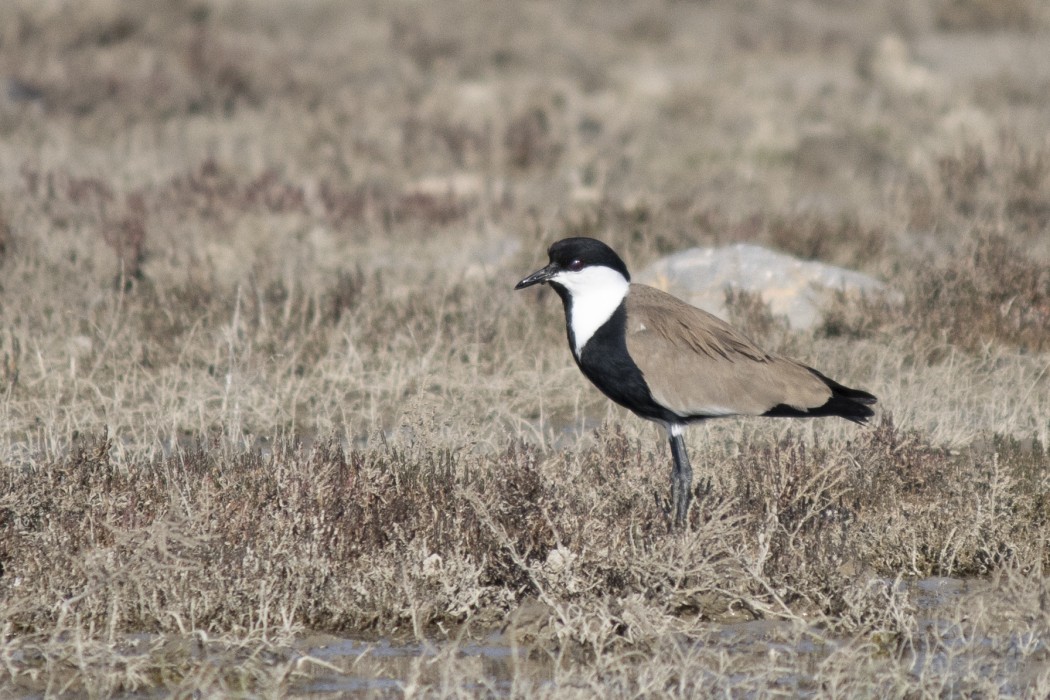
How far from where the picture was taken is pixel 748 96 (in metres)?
19.0

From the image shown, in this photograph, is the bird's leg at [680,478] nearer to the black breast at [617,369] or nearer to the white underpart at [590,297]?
the black breast at [617,369]

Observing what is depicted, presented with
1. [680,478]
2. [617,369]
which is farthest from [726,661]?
[617,369]

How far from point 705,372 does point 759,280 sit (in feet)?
12.7

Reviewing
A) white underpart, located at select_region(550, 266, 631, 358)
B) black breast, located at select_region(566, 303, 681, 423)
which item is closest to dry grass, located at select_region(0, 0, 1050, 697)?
black breast, located at select_region(566, 303, 681, 423)

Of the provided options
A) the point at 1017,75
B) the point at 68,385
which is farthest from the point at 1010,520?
the point at 1017,75

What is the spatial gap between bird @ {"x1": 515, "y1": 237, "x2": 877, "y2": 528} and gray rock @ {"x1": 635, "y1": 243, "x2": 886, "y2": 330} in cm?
333

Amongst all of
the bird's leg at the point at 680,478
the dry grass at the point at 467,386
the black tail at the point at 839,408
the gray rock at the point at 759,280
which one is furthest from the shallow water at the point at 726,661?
the gray rock at the point at 759,280

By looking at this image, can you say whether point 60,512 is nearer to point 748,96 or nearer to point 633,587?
point 633,587

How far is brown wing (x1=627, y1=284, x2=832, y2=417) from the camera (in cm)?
586

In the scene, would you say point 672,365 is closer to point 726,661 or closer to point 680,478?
Result: point 680,478

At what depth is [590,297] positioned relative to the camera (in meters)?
6.02

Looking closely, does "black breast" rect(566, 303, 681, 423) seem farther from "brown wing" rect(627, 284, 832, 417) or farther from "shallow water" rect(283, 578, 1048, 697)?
"shallow water" rect(283, 578, 1048, 697)

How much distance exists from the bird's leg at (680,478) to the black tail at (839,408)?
1.18ft

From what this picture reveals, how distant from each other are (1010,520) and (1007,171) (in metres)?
7.79
